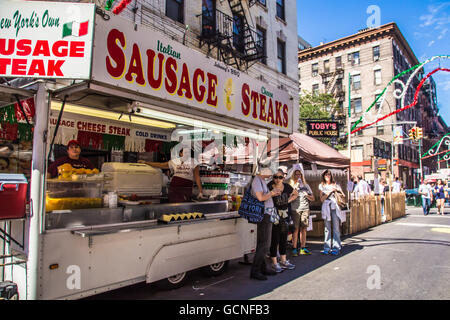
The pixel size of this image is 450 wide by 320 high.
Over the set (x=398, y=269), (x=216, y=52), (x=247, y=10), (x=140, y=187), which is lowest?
(x=398, y=269)

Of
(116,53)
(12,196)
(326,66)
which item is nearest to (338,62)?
(326,66)

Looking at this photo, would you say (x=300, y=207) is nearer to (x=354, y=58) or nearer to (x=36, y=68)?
(x=36, y=68)

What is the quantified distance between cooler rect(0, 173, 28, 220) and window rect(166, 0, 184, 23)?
1138 cm

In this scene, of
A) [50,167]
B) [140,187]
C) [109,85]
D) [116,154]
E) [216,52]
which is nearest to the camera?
[109,85]

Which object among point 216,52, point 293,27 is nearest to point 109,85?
point 216,52

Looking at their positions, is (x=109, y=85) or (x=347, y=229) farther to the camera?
(x=347, y=229)

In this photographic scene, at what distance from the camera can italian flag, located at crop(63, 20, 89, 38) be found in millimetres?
3260

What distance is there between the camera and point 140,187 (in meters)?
5.22

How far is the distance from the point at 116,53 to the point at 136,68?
1.00 feet

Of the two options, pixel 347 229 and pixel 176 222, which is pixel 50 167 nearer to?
pixel 176 222

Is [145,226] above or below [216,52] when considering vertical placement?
below

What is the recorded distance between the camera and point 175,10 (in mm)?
13203

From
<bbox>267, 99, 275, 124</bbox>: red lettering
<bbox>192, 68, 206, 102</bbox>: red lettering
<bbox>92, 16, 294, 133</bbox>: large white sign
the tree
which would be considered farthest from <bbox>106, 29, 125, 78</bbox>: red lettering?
the tree

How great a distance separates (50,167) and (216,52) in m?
11.2
